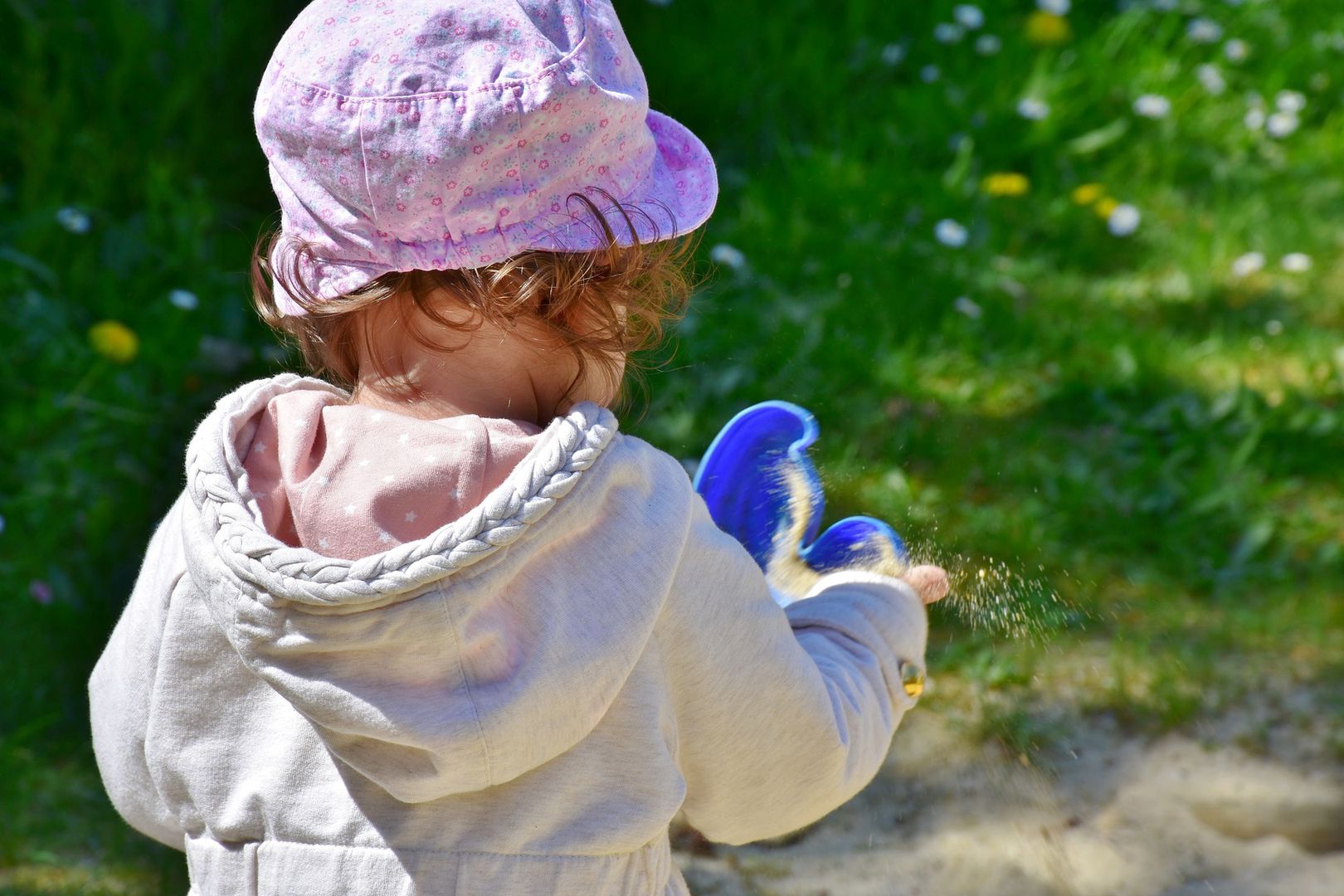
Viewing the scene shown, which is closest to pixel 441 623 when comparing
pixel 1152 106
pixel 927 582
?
pixel 927 582

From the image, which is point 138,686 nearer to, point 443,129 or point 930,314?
point 443,129

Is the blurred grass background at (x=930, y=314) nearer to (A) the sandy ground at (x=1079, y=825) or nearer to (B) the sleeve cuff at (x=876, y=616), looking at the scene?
(A) the sandy ground at (x=1079, y=825)

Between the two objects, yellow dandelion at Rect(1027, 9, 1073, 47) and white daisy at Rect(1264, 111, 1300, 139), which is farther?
yellow dandelion at Rect(1027, 9, 1073, 47)

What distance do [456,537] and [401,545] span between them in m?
0.04

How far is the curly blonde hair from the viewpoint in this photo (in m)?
0.97

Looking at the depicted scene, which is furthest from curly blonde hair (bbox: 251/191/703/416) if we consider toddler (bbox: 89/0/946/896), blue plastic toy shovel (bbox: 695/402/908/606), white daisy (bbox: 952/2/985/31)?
white daisy (bbox: 952/2/985/31)

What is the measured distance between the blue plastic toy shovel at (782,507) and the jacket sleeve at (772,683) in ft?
0.09

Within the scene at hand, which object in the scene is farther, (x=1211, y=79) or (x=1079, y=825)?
(x=1211, y=79)

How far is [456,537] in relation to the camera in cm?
87

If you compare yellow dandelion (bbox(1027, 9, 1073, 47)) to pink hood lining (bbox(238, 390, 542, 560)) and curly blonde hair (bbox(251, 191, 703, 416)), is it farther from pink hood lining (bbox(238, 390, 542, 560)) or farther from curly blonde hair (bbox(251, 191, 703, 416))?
pink hood lining (bbox(238, 390, 542, 560))

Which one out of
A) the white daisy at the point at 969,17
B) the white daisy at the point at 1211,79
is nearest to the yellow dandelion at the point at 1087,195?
the white daisy at the point at 1211,79

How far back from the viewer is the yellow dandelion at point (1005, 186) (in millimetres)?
3057

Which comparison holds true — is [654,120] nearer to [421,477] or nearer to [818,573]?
[421,477]

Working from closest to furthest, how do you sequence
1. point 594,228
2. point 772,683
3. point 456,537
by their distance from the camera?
point 456,537 → point 594,228 → point 772,683
